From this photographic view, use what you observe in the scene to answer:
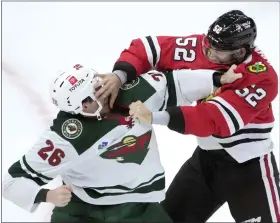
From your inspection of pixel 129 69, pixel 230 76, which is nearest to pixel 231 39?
pixel 230 76

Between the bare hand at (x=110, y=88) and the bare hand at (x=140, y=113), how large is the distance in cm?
11

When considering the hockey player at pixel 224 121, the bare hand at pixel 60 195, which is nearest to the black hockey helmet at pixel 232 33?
the hockey player at pixel 224 121

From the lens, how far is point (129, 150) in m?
1.95

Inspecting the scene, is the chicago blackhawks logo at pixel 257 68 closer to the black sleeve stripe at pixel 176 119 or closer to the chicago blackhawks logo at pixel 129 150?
the black sleeve stripe at pixel 176 119

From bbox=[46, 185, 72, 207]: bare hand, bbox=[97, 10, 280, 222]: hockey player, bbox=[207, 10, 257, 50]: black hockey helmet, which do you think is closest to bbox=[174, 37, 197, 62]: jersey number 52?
bbox=[97, 10, 280, 222]: hockey player

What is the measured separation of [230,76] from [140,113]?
0.34 metres

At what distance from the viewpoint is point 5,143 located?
3.14 m

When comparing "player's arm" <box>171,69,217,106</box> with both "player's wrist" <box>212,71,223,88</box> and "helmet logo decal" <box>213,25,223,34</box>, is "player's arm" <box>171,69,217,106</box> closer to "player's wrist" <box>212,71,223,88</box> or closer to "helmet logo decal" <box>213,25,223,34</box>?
"player's wrist" <box>212,71,223,88</box>

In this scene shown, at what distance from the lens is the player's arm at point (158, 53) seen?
6.82 ft

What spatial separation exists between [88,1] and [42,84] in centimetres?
94

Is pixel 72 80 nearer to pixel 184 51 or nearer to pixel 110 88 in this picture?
pixel 110 88

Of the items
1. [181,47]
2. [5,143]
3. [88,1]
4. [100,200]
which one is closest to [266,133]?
[181,47]

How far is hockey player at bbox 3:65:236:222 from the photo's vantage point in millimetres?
1840

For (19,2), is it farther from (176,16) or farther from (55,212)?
(55,212)
